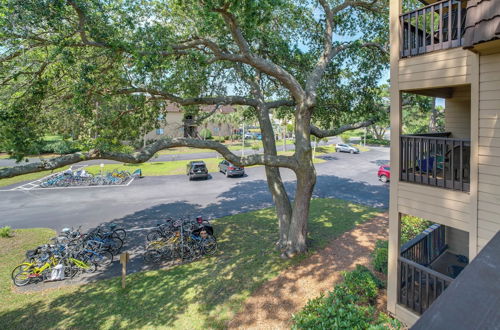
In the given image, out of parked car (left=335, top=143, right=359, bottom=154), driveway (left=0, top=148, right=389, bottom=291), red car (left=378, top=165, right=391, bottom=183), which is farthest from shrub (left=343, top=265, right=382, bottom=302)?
parked car (left=335, top=143, right=359, bottom=154)

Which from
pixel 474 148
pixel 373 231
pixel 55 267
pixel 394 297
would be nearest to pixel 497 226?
pixel 474 148

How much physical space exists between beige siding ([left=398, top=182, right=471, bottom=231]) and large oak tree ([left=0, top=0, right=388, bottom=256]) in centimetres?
369

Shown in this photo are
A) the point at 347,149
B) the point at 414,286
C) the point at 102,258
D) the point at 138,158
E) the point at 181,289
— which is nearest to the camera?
the point at 414,286

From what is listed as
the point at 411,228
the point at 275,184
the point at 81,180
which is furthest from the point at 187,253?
the point at 81,180

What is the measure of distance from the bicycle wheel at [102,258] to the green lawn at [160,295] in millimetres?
1220

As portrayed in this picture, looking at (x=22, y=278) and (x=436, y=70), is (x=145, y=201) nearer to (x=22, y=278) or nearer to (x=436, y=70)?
(x=22, y=278)

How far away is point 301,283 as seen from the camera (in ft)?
25.1

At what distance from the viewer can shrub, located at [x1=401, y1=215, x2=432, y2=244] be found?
9.13 metres

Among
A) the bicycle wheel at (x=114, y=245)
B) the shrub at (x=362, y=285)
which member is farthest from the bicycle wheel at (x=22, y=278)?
the shrub at (x=362, y=285)

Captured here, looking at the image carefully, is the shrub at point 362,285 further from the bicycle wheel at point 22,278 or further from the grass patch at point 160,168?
the grass patch at point 160,168

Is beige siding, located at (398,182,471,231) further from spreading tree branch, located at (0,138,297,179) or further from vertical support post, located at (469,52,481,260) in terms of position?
spreading tree branch, located at (0,138,297,179)

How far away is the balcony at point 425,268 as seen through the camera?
534cm

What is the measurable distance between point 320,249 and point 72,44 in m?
9.66

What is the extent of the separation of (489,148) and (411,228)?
594 cm
